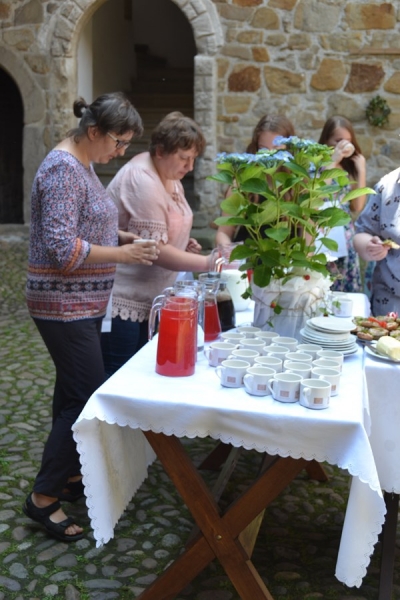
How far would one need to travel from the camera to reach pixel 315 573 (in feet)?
8.24

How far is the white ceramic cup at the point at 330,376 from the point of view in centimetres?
191

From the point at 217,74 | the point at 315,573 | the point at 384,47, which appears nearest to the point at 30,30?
the point at 217,74

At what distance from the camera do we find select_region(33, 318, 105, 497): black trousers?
255 centimetres

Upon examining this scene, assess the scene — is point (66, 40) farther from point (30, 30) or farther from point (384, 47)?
point (384, 47)

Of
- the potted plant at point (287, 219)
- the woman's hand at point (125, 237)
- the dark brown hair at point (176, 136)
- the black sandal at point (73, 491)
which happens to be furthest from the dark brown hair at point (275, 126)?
the black sandal at point (73, 491)

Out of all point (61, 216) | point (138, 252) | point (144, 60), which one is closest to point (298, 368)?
point (138, 252)

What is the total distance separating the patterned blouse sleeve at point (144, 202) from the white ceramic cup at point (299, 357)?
1.00 meters

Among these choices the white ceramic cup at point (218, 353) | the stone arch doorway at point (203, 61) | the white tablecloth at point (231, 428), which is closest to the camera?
the white tablecloth at point (231, 428)

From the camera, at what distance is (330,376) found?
1914 millimetres

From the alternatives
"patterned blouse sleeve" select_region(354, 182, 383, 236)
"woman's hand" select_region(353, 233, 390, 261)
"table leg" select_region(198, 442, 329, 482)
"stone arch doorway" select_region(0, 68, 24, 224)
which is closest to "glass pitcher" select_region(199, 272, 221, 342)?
"woman's hand" select_region(353, 233, 390, 261)

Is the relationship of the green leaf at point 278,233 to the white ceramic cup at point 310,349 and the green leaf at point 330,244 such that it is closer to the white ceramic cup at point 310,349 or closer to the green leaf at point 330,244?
the green leaf at point 330,244

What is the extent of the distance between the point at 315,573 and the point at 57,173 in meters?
1.62

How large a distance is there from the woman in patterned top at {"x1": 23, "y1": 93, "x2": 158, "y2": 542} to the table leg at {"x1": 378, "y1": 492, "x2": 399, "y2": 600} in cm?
108

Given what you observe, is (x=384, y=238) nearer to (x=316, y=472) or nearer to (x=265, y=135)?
(x=265, y=135)
